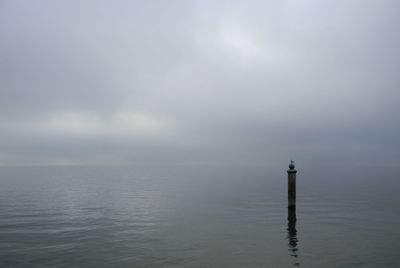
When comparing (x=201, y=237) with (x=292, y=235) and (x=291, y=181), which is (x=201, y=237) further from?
(x=291, y=181)

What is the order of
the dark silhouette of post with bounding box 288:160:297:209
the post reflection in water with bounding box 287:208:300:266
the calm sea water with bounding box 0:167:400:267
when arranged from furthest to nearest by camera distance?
the dark silhouette of post with bounding box 288:160:297:209 → the post reflection in water with bounding box 287:208:300:266 → the calm sea water with bounding box 0:167:400:267

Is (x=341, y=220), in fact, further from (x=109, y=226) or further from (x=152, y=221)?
(x=109, y=226)

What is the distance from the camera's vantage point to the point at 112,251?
23.8 metres

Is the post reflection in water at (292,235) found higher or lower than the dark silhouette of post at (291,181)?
lower

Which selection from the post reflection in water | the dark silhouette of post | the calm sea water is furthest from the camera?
the dark silhouette of post

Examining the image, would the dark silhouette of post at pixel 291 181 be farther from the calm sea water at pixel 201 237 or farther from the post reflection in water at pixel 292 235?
the calm sea water at pixel 201 237

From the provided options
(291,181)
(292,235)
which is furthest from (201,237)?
(291,181)

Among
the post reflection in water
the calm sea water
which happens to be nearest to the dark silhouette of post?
the post reflection in water

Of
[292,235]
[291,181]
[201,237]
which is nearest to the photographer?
[201,237]

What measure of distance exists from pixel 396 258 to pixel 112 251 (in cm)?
1736

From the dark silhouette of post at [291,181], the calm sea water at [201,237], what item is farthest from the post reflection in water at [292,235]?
the dark silhouette of post at [291,181]

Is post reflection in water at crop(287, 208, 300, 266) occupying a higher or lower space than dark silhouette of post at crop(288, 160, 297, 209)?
lower

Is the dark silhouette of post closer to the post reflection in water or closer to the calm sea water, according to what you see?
the post reflection in water

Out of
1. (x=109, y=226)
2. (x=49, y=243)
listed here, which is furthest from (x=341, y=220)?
(x=49, y=243)
